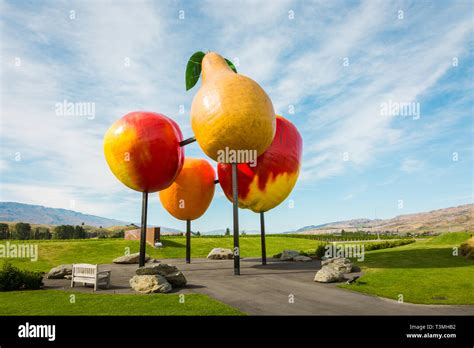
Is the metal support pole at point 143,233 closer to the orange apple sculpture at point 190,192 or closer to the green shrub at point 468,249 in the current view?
the orange apple sculpture at point 190,192

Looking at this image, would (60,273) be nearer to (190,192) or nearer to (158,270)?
(158,270)

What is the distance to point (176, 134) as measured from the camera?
62.4 feet

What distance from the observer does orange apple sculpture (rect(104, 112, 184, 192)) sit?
17625 mm

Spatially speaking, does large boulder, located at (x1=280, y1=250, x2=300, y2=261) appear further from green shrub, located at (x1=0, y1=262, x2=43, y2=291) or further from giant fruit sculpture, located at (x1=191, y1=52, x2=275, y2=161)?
green shrub, located at (x1=0, y1=262, x2=43, y2=291)

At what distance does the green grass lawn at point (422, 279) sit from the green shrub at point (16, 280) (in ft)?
36.4

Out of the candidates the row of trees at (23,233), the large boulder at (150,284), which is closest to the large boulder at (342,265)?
the large boulder at (150,284)

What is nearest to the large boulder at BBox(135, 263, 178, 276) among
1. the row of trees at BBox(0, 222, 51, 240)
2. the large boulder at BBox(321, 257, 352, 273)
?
the large boulder at BBox(321, 257, 352, 273)

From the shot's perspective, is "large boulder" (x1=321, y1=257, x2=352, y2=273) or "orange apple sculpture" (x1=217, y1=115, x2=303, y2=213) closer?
"large boulder" (x1=321, y1=257, x2=352, y2=273)

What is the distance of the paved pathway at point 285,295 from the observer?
892 centimetres

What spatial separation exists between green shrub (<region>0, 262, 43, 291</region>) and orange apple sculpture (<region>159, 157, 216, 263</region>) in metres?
9.70

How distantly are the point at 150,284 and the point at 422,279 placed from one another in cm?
993

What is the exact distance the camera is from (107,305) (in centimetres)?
955
